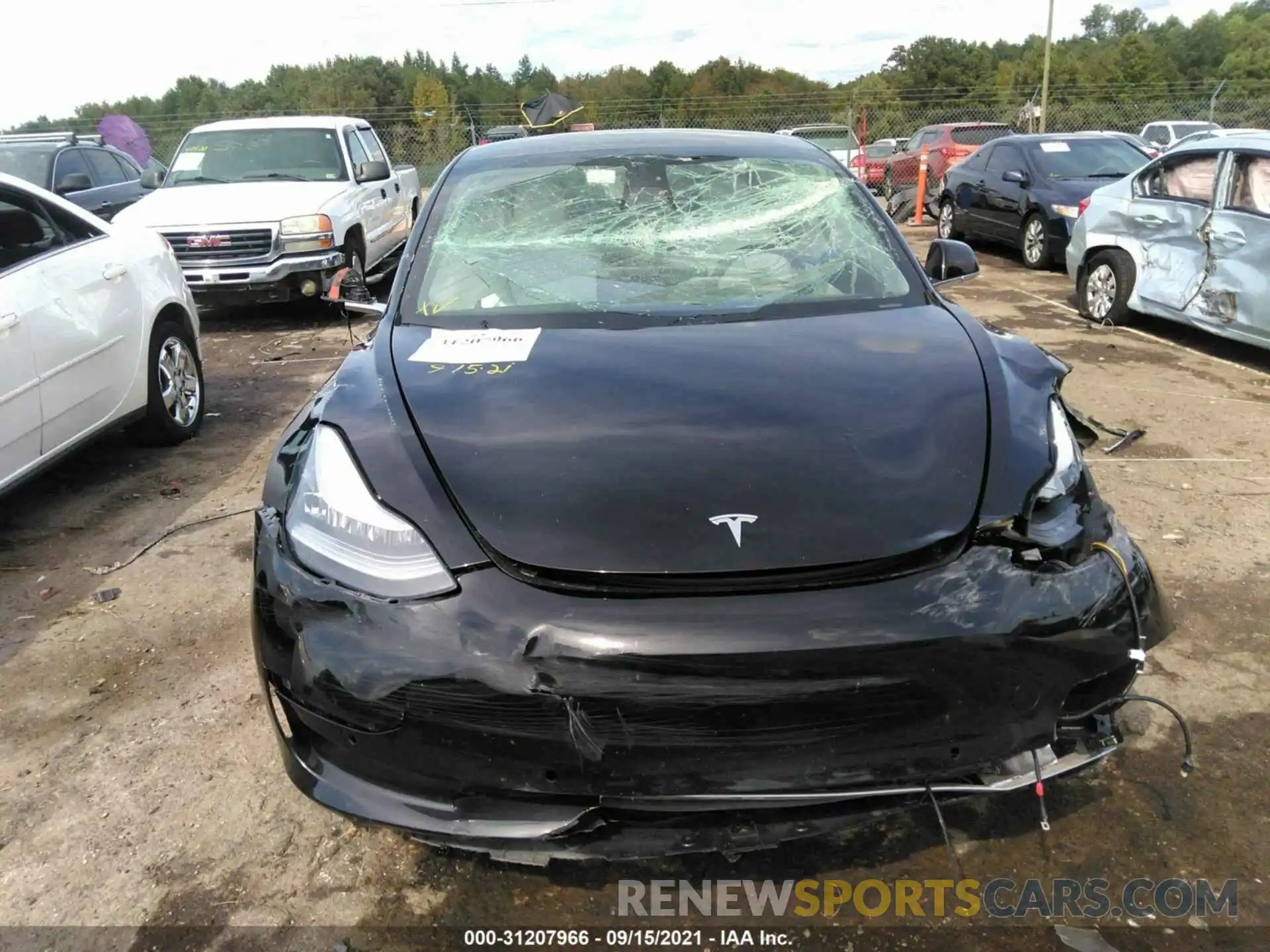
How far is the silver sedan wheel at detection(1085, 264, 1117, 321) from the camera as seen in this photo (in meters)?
7.93

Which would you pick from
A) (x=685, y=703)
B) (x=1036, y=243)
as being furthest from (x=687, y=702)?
(x=1036, y=243)

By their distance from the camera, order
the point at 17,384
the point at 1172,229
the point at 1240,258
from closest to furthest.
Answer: the point at 17,384
the point at 1240,258
the point at 1172,229

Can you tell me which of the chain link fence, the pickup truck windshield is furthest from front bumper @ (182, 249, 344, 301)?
the chain link fence

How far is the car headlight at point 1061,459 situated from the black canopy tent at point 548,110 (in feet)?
89.1

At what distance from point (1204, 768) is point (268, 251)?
306 inches

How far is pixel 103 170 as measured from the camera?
1109 centimetres

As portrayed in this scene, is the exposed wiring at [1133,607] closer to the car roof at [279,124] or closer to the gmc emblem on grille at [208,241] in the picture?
the gmc emblem on grille at [208,241]

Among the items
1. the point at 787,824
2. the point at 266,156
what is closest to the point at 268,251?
the point at 266,156

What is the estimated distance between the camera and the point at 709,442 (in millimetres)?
2111

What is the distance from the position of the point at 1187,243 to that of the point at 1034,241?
13.9ft

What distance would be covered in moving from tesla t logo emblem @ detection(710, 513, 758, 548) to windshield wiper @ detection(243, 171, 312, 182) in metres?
8.46

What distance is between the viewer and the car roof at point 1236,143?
656 centimetres

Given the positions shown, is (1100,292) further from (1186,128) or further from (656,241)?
(1186,128)

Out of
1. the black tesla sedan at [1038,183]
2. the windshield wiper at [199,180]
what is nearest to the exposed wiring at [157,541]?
the windshield wiper at [199,180]
